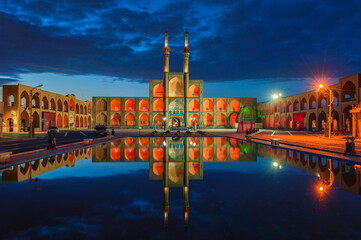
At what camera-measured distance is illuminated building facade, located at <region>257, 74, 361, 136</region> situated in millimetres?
33125

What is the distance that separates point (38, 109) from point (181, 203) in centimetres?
4922

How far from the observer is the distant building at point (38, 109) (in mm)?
40562

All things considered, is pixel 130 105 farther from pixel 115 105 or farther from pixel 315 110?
pixel 315 110

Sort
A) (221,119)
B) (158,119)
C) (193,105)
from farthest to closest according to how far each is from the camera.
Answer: (221,119)
(158,119)
(193,105)

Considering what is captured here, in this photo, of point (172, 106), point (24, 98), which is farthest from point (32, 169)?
point (172, 106)

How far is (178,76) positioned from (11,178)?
5225 centimetres

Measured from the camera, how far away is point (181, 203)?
17.0 ft

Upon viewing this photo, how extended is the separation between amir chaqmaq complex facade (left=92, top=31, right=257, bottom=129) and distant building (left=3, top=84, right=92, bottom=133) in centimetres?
684

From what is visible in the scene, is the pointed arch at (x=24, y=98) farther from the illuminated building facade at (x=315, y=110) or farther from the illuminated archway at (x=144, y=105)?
the illuminated building facade at (x=315, y=110)

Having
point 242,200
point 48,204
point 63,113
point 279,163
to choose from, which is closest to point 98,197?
point 48,204

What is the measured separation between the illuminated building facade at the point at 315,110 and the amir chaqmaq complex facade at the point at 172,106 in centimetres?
519

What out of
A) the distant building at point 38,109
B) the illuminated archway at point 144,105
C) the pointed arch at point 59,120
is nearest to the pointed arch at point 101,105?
Result: the distant building at point 38,109

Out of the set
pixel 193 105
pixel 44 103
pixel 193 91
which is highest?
pixel 193 91

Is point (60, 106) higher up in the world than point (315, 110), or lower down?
higher up
